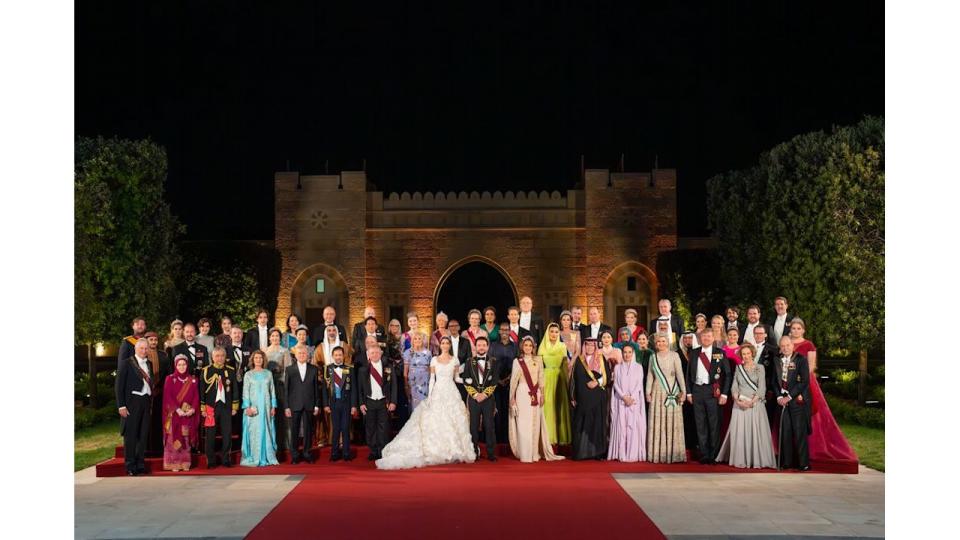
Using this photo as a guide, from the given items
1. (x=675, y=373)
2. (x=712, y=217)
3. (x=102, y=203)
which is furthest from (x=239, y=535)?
(x=712, y=217)

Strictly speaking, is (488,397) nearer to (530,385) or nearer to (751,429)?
(530,385)

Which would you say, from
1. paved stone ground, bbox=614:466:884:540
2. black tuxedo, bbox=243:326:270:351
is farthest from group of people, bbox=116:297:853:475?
paved stone ground, bbox=614:466:884:540

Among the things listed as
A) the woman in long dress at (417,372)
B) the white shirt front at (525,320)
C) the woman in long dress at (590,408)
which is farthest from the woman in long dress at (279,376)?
the woman in long dress at (590,408)

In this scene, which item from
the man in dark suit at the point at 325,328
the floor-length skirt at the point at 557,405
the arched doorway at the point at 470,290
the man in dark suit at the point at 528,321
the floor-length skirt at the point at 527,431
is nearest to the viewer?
the floor-length skirt at the point at 527,431

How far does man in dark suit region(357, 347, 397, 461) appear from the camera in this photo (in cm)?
1241

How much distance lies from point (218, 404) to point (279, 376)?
38.0 inches

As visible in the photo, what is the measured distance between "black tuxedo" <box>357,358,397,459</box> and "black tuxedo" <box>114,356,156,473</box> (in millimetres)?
2571

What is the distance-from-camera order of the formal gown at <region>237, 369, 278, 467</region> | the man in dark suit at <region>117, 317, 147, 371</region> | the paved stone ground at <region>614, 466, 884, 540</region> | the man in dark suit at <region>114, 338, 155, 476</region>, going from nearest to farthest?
1. the paved stone ground at <region>614, 466, 884, 540</region>
2. the man in dark suit at <region>114, 338, 155, 476</region>
3. the man in dark suit at <region>117, 317, 147, 371</region>
4. the formal gown at <region>237, 369, 278, 467</region>

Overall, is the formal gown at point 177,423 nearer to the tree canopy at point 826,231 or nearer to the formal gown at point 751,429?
the formal gown at point 751,429

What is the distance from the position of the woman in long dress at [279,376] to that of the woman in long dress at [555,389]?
3332 millimetres

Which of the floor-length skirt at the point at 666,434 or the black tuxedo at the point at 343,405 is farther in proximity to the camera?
the black tuxedo at the point at 343,405

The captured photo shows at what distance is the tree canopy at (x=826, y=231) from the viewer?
1794 cm

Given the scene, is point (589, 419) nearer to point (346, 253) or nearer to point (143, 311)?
point (143, 311)

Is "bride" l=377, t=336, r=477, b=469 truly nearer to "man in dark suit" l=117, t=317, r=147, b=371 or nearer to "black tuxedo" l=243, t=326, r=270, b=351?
"black tuxedo" l=243, t=326, r=270, b=351
